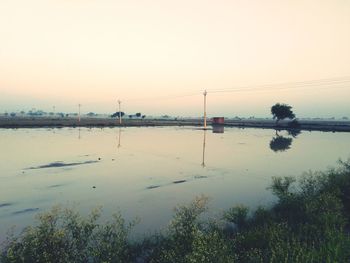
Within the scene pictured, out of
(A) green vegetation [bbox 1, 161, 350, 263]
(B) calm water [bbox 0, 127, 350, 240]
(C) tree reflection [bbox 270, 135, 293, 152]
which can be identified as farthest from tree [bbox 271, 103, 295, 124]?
(A) green vegetation [bbox 1, 161, 350, 263]

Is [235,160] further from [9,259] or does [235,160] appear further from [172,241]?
[9,259]

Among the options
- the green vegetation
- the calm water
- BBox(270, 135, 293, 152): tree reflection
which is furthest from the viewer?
BBox(270, 135, 293, 152): tree reflection

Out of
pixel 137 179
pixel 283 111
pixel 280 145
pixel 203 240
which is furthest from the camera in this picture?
pixel 283 111

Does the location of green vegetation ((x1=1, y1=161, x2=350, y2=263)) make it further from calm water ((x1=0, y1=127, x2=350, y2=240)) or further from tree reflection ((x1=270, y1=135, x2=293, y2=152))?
tree reflection ((x1=270, y1=135, x2=293, y2=152))

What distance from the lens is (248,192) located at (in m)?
22.4

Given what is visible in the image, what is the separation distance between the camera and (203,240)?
9.51 m

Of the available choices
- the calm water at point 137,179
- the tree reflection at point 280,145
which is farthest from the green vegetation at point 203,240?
the tree reflection at point 280,145

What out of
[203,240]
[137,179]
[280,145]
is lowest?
[137,179]

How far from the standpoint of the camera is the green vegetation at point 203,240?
31.0ft

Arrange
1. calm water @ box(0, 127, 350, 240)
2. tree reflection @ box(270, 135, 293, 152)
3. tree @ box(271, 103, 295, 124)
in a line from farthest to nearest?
tree @ box(271, 103, 295, 124)
tree reflection @ box(270, 135, 293, 152)
calm water @ box(0, 127, 350, 240)

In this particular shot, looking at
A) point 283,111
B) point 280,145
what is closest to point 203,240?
point 280,145

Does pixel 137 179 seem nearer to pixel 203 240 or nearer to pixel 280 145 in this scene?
pixel 203 240

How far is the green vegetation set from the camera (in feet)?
31.0

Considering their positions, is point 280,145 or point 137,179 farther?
point 280,145
